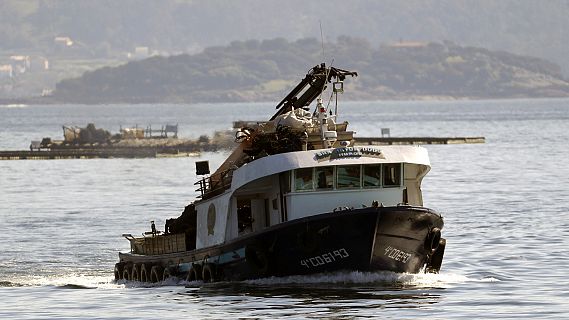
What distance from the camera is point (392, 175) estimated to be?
166 feet

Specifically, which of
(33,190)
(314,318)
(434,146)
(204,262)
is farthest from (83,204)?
(434,146)

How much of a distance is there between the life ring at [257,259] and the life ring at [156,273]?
6603mm

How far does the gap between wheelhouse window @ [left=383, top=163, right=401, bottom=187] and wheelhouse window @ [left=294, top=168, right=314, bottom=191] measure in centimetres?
A: 253

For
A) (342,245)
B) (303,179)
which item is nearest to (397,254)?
(342,245)

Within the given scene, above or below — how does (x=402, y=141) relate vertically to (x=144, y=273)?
above

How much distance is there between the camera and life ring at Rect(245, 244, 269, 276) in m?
49.5

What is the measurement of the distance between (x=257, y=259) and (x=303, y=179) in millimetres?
2957

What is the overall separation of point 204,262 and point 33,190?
64.6 metres

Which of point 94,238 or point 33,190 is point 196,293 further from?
point 33,190

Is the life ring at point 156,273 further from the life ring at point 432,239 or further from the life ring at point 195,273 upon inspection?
the life ring at point 432,239

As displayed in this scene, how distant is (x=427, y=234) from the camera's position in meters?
49.7

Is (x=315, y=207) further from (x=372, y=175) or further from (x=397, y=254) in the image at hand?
(x=397, y=254)

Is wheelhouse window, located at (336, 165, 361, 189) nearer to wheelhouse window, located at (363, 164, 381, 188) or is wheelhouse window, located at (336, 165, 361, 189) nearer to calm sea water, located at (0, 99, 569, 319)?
wheelhouse window, located at (363, 164, 381, 188)

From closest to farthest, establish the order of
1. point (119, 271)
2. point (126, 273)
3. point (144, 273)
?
point (144, 273) → point (126, 273) → point (119, 271)
